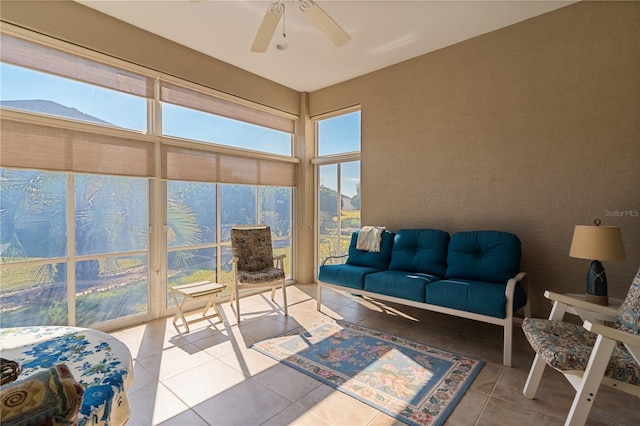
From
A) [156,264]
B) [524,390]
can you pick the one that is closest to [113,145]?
[156,264]

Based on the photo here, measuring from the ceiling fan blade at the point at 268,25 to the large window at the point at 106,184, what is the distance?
5.33ft

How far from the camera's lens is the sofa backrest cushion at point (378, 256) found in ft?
12.8

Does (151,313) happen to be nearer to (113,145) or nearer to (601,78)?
(113,145)

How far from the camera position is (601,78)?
2.90 m

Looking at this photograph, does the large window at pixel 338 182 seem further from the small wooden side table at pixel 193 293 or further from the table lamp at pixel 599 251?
the table lamp at pixel 599 251

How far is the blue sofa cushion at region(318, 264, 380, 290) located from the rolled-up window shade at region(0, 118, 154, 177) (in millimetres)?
2294

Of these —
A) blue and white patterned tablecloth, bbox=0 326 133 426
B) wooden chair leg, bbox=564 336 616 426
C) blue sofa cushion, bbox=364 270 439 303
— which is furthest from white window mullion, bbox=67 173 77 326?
wooden chair leg, bbox=564 336 616 426

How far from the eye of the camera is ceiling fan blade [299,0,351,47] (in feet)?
7.22

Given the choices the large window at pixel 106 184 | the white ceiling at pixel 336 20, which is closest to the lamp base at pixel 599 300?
the white ceiling at pixel 336 20

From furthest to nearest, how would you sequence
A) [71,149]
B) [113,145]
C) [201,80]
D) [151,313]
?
[201,80] → [151,313] → [113,145] → [71,149]

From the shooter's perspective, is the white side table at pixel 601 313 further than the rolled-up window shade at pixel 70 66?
No

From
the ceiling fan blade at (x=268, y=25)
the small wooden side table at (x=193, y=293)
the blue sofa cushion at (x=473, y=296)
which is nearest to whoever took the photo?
the ceiling fan blade at (x=268, y=25)

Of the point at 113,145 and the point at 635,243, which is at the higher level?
the point at 113,145

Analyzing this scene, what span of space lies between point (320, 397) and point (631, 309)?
2077mm
